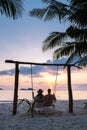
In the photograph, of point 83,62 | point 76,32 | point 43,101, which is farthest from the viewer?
point 83,62

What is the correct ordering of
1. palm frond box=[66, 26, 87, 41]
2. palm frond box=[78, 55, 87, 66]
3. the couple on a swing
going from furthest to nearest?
palm frond box=[78, 55, 87, 66] → palm frond box=[66, 26, 87, 41] → the couple on a swing

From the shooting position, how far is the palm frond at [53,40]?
72.4 ft

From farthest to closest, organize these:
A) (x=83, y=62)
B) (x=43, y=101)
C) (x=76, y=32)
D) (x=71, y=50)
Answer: (x=71, y=50), (x=83, y=62), (x=76, y=32), (x=43, y=101)

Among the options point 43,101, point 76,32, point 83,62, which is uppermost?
point 76,32

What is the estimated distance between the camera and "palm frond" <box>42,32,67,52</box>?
869 inches

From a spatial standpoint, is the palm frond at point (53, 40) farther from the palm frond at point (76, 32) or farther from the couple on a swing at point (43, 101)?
the couple on a swing at point (43, 101)

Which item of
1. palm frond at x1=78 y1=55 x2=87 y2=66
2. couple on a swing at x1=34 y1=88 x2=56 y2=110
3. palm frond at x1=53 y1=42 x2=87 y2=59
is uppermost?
palm frond at x1=53 y1=42 x2=87 y2=59

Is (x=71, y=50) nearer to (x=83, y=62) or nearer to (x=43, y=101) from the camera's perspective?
(x=83, y=62)

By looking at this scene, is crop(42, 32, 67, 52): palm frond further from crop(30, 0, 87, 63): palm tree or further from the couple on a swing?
the couple on a swing

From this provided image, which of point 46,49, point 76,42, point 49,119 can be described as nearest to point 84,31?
point 76,42

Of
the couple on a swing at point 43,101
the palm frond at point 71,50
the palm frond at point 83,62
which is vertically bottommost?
the couple on a swing at point 43,101

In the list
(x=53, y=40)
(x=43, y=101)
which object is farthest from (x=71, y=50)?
(x=43, y=101)

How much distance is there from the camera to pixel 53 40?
73.6ft

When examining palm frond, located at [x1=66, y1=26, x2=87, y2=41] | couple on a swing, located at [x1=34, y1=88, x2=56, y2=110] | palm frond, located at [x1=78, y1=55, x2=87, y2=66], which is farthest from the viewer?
palm frond, located at [x1=78, y1=55, x2=87, y2=66]
